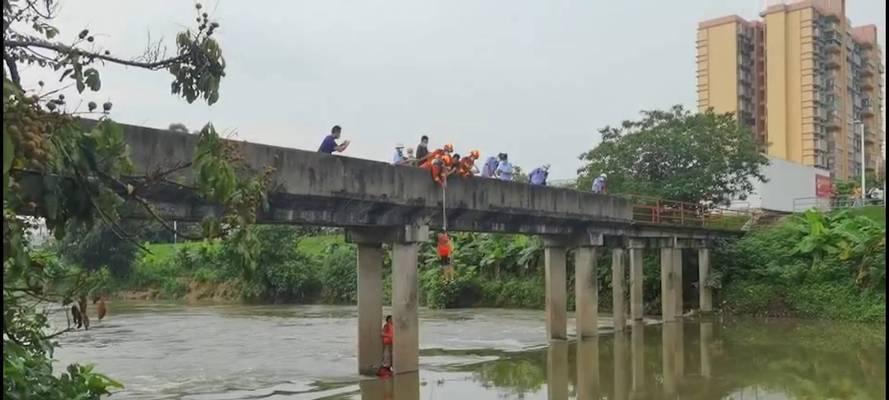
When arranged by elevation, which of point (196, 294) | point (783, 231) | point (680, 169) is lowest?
point (196, 294)

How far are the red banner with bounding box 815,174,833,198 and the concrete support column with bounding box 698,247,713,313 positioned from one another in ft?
74.3

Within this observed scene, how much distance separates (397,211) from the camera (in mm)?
15750

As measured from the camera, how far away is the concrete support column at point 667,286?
27656 mm

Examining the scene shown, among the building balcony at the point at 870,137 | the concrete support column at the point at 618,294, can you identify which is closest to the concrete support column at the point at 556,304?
the concrete support column at the point at 618,294

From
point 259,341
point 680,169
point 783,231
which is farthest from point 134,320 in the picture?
point 783,231

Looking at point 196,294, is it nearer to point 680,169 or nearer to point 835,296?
Result: point 680,169

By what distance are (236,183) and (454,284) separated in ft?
111

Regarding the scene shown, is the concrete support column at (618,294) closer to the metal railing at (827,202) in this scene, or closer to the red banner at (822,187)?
the metal railing at (827,202)

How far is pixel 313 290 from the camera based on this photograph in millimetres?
46969

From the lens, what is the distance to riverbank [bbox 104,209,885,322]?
1155 inches

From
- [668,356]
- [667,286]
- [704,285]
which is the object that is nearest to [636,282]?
[667,286]

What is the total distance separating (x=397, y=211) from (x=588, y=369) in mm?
5186

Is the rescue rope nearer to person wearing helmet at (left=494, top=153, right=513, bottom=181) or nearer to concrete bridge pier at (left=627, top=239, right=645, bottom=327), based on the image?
person wearing helmet at (left=494, top=153, right=513, bottom=181)

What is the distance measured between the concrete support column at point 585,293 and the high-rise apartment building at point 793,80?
45.4m
